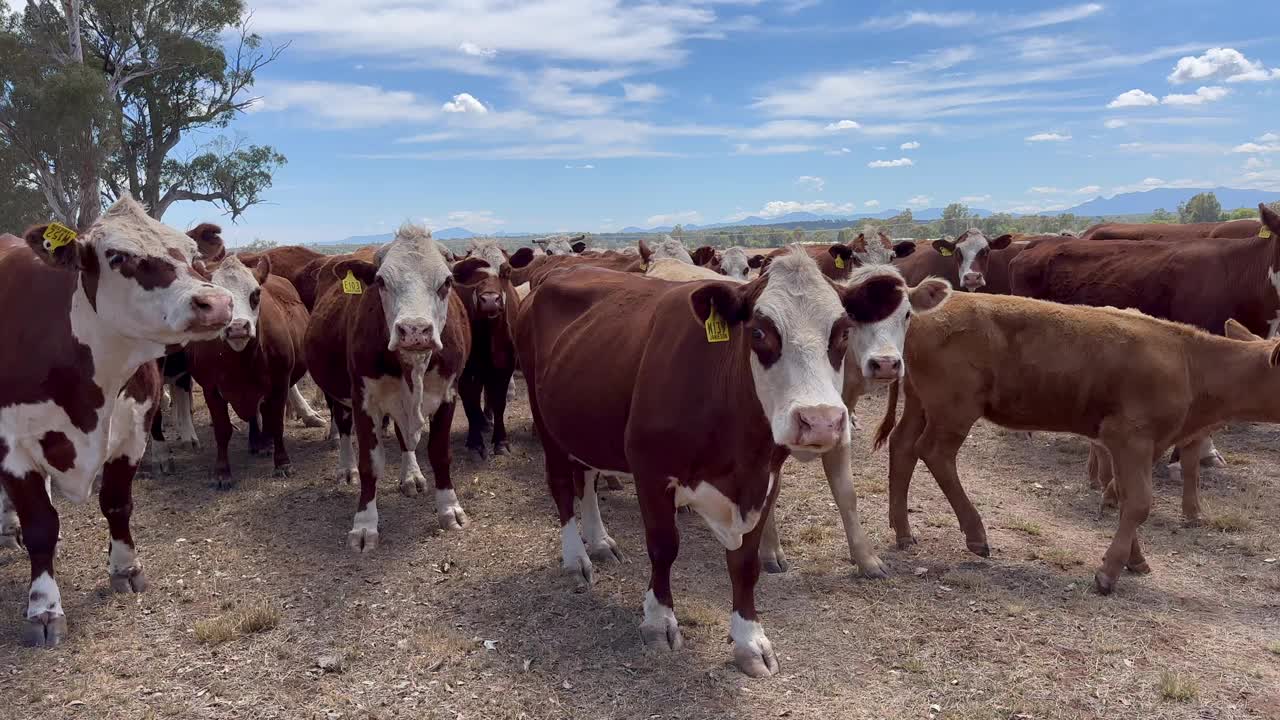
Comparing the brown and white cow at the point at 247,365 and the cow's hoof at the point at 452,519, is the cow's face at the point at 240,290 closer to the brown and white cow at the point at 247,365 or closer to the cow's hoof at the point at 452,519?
the brown and white cow at the point at 247,365

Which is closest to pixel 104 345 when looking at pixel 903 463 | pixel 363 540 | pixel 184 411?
pixel 363 540

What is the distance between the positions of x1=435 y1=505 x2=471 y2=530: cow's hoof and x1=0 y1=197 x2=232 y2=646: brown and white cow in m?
2.56

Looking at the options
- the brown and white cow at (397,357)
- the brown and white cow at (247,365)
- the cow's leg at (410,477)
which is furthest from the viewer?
the brown and white cow at (247,365)

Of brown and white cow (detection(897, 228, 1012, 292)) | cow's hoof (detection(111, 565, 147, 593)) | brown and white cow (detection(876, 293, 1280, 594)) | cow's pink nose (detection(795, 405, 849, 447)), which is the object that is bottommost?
cow's hoof (detection(111, 565, 147, 593))

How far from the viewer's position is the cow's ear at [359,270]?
22.2 feet

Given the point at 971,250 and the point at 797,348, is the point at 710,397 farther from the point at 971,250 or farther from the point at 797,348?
the point at 971,250

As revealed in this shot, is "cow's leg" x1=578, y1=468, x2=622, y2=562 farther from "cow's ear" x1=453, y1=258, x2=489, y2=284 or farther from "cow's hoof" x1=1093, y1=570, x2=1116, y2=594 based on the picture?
"cow's hoof" x1=1093, y1=570, x2=1116, y2=594

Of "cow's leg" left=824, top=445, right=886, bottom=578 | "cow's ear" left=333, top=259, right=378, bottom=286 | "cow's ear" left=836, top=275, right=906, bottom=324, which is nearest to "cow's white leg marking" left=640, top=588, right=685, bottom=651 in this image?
"cow's leg" left=824, top=445, right=886, bottom=578

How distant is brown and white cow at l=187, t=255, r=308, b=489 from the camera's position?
8305 millimetres

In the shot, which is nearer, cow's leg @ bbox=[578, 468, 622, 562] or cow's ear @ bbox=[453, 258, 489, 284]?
cow's leg @ bbox=[578, 468, 622, 562]

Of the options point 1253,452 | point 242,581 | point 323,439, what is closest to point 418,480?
point 242,581

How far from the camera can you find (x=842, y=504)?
19.9 ft

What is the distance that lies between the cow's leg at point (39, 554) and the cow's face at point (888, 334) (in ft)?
16.4

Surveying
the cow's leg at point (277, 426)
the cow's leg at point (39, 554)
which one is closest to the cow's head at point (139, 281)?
the cow's leg at point (39, 554)
